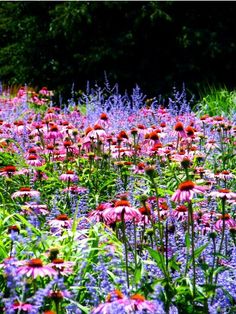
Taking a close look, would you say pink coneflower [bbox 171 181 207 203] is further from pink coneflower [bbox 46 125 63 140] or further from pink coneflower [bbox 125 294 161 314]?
pink coneflower [bbox 46 125 63 140]

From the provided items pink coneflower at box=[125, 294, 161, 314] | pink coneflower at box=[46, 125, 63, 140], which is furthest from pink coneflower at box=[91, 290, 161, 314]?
pink coneflower at box=[46, 125, 63, 140]

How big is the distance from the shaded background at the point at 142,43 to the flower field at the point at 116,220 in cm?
646

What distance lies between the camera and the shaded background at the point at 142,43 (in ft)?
43.6

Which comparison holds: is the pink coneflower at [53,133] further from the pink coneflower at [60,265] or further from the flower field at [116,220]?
the pink coneflower at [60,265]

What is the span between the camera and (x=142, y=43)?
13969mm

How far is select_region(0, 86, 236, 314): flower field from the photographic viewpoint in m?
2.36

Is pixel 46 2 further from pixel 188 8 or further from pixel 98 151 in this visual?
pixel 98 151

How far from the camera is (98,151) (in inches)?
195

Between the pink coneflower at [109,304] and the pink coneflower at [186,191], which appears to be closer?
the pink coneflower at [109,304]

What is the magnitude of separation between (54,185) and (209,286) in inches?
94.4

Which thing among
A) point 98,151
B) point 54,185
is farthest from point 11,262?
point 98,151

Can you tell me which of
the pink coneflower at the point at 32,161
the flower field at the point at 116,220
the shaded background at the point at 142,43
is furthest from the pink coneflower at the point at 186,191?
the shaded background at the point at 142,43

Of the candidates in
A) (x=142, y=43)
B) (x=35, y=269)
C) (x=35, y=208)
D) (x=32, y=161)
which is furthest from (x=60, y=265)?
(x=142, y=43)

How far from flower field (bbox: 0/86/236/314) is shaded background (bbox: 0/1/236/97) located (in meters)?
6.46
